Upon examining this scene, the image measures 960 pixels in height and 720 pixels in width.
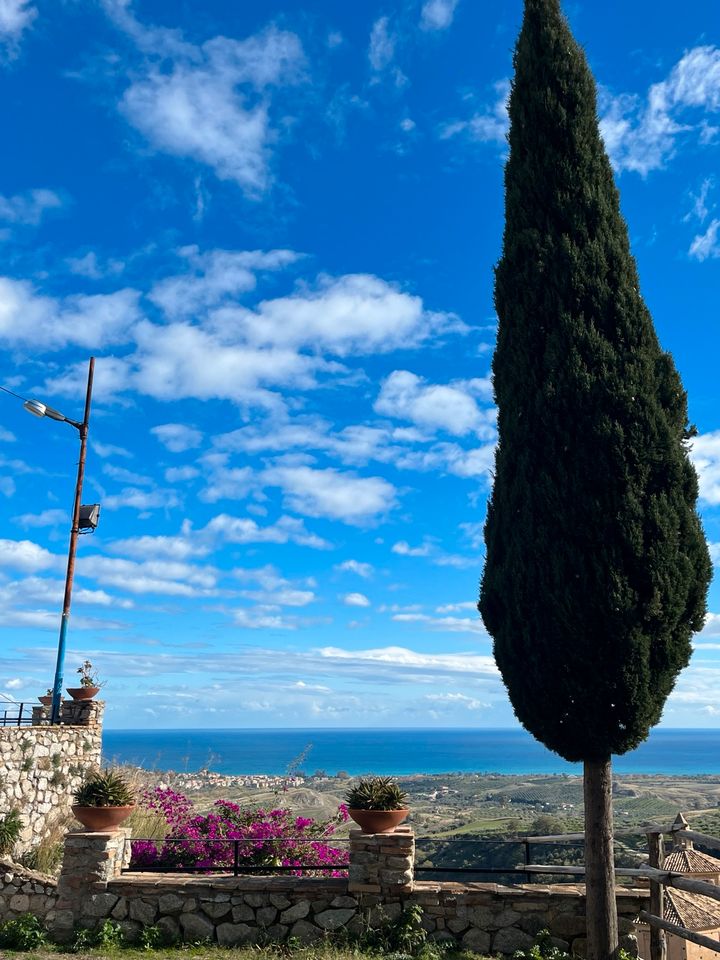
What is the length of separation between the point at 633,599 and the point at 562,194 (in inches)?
203

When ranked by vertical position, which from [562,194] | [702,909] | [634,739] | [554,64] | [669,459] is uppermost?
[554,64]

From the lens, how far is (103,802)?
8594mm

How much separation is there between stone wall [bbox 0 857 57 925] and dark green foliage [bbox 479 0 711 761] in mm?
6044

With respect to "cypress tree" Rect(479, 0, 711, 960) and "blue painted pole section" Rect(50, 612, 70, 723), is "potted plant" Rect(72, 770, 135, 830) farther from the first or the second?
"blue painted pole section" Rect(50, 612, 70, 723)

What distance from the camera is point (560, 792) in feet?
141

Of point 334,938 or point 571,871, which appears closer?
point 334,938

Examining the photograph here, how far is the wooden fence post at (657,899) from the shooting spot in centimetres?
759

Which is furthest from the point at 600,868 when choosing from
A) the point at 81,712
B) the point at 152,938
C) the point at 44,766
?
the point at 81,712

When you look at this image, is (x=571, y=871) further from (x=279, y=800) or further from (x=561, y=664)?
(x=279, y=800)

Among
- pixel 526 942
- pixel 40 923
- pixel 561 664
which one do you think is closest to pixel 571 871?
pixel 526 942

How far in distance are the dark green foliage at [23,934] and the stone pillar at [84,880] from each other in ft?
0.62

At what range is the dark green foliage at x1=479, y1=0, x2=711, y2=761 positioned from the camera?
7.98 meters

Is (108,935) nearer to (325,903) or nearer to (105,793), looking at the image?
(105,793)

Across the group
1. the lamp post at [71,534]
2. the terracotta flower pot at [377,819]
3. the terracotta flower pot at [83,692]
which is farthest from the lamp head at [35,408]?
the terracotta flower pot at [377,819]
